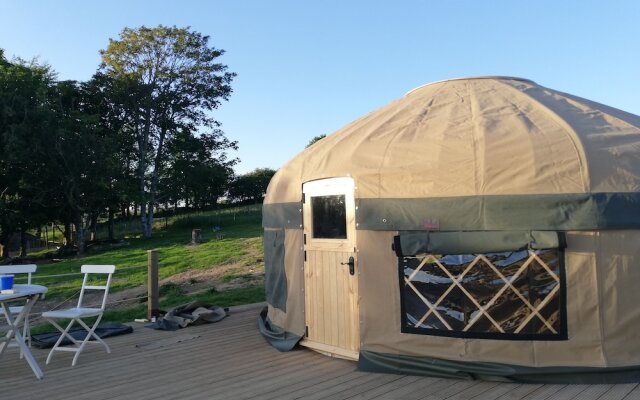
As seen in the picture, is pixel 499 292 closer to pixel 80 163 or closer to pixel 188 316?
pixel 188 316

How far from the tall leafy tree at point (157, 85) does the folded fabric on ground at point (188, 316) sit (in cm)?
1713

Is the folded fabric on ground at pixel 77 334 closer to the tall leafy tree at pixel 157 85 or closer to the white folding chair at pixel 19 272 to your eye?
the white folding chair at pixel 19 272

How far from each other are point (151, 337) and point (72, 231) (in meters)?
22.8

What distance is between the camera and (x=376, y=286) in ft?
12.7

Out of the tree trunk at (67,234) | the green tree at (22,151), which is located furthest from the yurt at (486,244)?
the tree trunk at (67,234)

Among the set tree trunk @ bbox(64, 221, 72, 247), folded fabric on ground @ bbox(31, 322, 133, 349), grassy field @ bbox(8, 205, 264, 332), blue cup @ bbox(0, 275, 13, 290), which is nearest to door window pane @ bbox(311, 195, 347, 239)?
blue cup @ bbox(0, 275, 13, 290)

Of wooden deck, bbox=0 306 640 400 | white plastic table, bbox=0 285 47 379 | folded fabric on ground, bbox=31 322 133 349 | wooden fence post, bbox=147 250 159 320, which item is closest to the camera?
wooden deck, bbox=0 306 640 400

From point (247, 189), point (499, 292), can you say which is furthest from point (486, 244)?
point (247, 189)

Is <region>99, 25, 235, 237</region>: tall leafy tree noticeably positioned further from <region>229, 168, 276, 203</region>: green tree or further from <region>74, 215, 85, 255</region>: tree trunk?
<region>229, 168, 276, 203</region>: green tree

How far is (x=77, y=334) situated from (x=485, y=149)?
4.60 meters

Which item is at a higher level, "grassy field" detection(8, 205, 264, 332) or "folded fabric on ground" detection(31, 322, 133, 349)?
"folded fabric on ground" detection(31, 322, 133, 349)

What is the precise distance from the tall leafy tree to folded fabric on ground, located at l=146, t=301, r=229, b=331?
17129mm

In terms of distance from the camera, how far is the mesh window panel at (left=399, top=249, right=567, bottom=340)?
3.44 m

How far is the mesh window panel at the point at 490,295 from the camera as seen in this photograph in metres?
3.44
